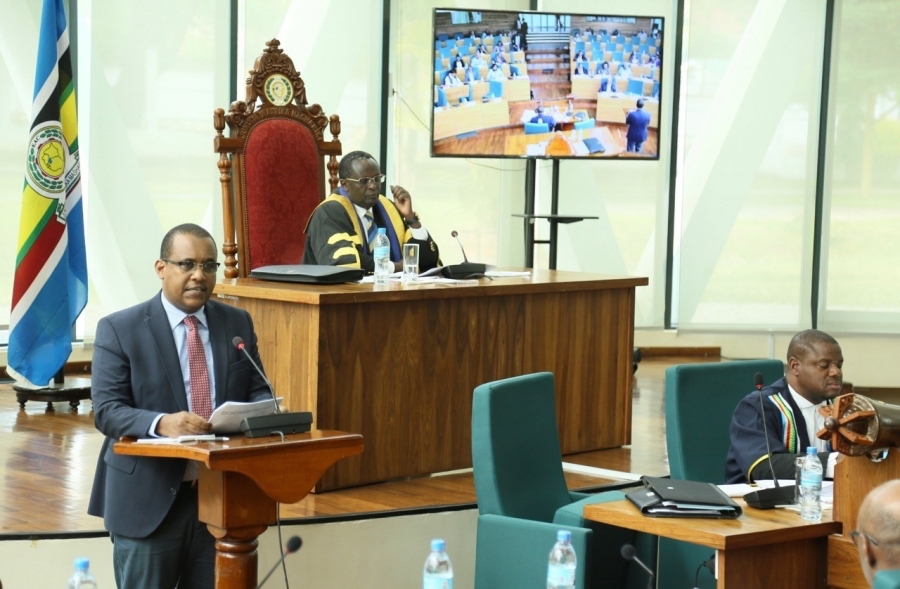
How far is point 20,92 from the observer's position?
7.19 m

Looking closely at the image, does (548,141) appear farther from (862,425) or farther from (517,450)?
(862,425)

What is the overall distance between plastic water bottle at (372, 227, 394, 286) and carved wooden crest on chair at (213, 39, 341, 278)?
455mm

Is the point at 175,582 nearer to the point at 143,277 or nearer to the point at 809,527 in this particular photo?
the point at 809,527

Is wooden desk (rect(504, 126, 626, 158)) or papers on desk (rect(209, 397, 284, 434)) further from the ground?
wooden desk (rect(504, 126, 626, 158))

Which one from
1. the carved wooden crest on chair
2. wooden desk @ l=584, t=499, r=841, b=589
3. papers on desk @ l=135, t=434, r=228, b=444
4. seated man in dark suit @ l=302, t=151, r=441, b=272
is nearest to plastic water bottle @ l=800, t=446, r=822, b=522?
wooden desk @ l=584, t=499, r=841, b=589

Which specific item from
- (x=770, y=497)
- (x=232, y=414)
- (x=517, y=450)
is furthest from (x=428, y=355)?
(x=770, y=497)

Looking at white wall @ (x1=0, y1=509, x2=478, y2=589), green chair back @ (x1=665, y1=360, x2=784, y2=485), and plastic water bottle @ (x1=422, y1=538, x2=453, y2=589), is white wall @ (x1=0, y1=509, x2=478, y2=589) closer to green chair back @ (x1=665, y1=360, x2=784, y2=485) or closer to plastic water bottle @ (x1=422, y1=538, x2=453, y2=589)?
green chair back @ (x1=665, y1=360, x2=784, y2=485)

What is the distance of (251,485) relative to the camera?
3.19 metres

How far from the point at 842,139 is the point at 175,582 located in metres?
7.09

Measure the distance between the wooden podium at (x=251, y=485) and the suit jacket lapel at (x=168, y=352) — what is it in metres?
0.21

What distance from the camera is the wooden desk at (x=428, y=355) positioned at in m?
4.55

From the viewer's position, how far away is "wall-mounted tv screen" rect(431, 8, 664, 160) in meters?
7.21

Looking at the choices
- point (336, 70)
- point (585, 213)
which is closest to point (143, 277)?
point (336, 70)

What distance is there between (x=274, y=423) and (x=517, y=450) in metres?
0.82
